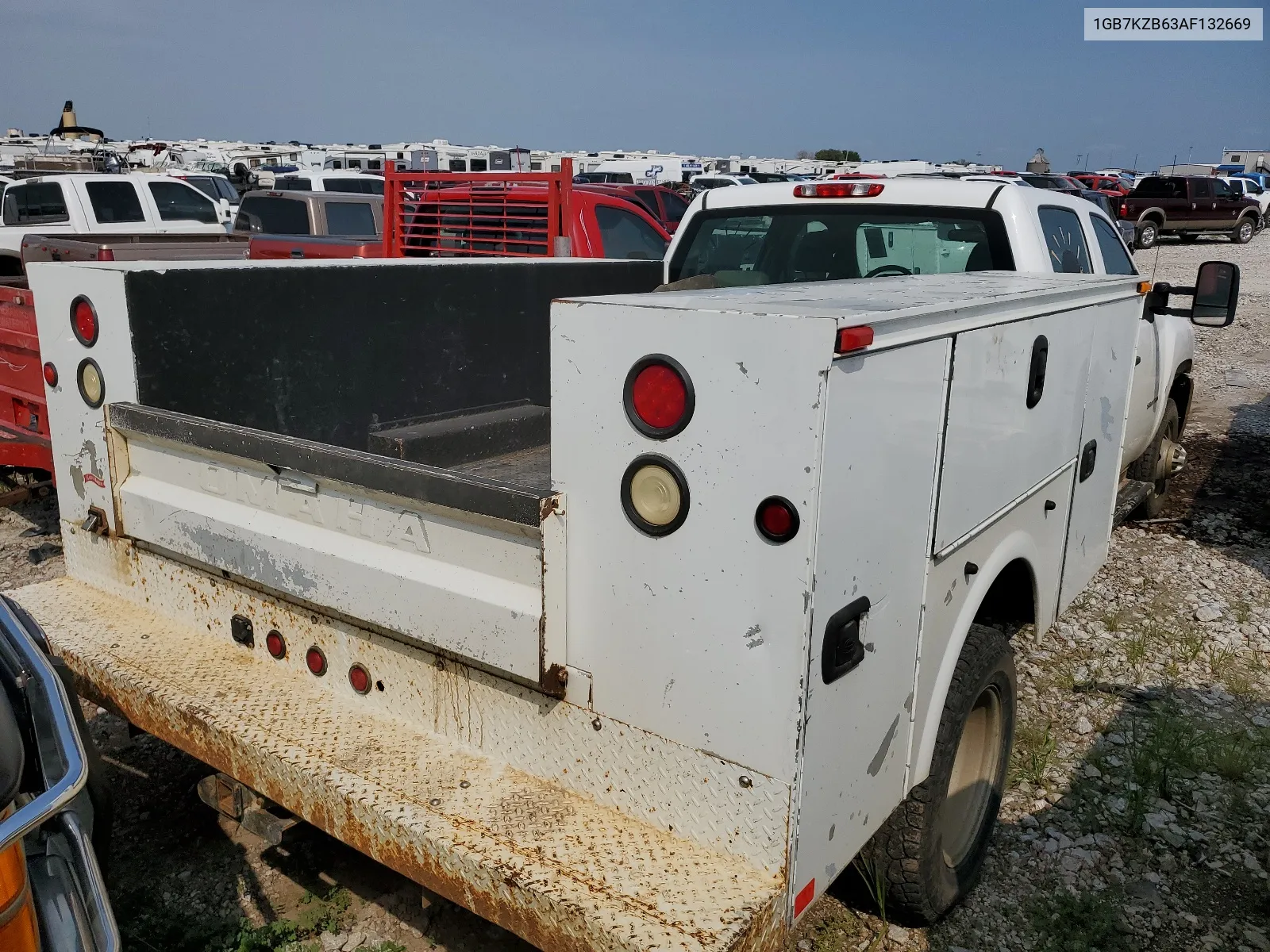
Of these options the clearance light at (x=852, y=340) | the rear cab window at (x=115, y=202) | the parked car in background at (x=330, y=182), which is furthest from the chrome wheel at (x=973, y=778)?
the parked car in background at (x=330, y=182)

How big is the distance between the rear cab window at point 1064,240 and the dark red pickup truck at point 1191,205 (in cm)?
2995

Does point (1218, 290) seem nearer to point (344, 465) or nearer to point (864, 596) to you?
point (864, 596)

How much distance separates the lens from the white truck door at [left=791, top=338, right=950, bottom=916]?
1.93 meters

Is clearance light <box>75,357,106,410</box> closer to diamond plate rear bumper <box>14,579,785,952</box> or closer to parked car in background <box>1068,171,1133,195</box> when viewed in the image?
diamond plate rear bumper <box>14,579,785,952</box>

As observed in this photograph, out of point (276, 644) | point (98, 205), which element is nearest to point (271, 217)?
point (98, 205)

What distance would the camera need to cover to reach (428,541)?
7.92 ft

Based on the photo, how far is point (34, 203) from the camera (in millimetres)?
14195

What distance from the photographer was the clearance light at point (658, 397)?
6.45 ft

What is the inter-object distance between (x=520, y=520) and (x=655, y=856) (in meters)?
0.71

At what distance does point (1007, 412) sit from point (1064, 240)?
2394mm

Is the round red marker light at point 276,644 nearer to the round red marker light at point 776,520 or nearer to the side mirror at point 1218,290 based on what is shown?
the round red marker light at point 776,520

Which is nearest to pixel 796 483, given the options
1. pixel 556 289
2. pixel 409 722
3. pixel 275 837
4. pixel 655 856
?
pixel 655 856

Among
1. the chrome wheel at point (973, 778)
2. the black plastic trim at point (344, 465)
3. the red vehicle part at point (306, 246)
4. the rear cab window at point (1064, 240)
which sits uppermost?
the rear cab window at point (1064, 240)

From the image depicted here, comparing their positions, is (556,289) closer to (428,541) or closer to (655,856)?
(428,541)
